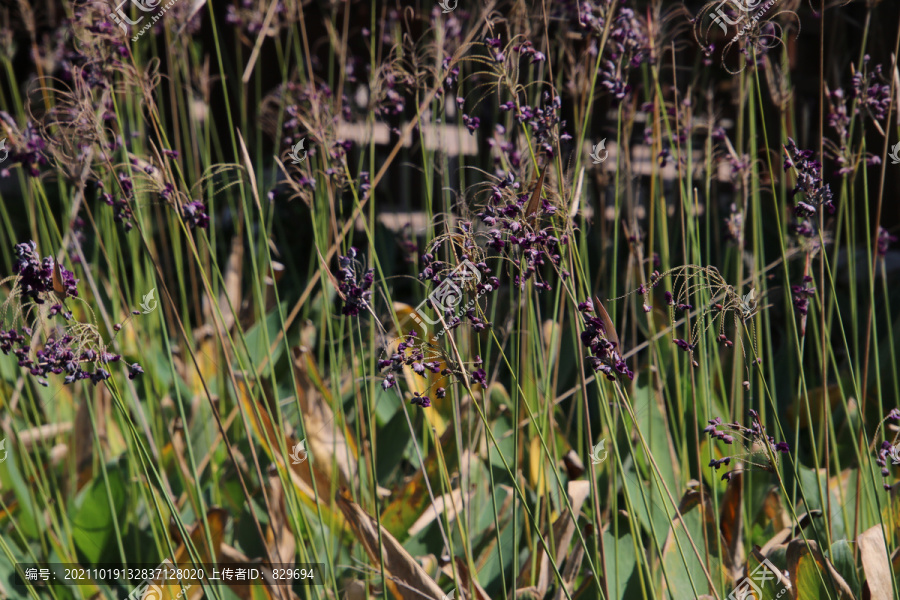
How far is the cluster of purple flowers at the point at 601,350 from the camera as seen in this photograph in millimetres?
600

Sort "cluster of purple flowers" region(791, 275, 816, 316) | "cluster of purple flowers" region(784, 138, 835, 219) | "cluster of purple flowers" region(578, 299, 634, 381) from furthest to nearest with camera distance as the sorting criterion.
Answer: "cluster of purple flowers" region(791, 275, 816, 316) → "cluster of purple flowers" region(784, 138, 835, 219) → "cluster of purple flowers" region(578, 299, 634, 381)

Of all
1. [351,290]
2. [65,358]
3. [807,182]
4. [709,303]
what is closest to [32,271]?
[65,358]

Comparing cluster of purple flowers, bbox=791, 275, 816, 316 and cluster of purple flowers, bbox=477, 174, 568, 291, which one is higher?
cluster of purple flowers, bbox=477, 174, 568, 291

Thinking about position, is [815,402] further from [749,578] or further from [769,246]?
[769,246]

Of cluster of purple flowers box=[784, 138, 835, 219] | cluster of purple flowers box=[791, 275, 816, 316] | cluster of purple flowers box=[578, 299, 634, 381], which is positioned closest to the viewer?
cluster of purple flowers box=[578, 299, 634, 381]

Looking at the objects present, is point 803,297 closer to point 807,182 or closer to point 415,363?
point 807,182

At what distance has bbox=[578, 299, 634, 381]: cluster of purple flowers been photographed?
60cm

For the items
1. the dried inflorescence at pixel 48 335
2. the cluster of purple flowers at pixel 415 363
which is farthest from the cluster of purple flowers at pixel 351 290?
the dried inflorescence at pixel 48 335

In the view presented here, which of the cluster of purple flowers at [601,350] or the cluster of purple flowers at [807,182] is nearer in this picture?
the cluster of purple flowers at [601,350]

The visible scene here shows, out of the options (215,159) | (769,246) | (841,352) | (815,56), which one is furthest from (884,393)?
(215,159)

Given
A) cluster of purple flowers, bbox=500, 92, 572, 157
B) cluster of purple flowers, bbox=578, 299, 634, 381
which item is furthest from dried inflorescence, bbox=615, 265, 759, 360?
cluster of purple flowers, bbox=500, 92, 572, 157

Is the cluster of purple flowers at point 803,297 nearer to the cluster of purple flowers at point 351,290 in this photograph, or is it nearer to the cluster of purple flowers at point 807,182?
the cluster of purple flowers at point 807,182

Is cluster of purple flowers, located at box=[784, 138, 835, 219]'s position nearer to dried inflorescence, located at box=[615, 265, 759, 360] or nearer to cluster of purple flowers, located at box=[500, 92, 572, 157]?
dried inflorescence, located at box=[615, 265, 759, 360]

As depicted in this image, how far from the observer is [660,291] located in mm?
2025
